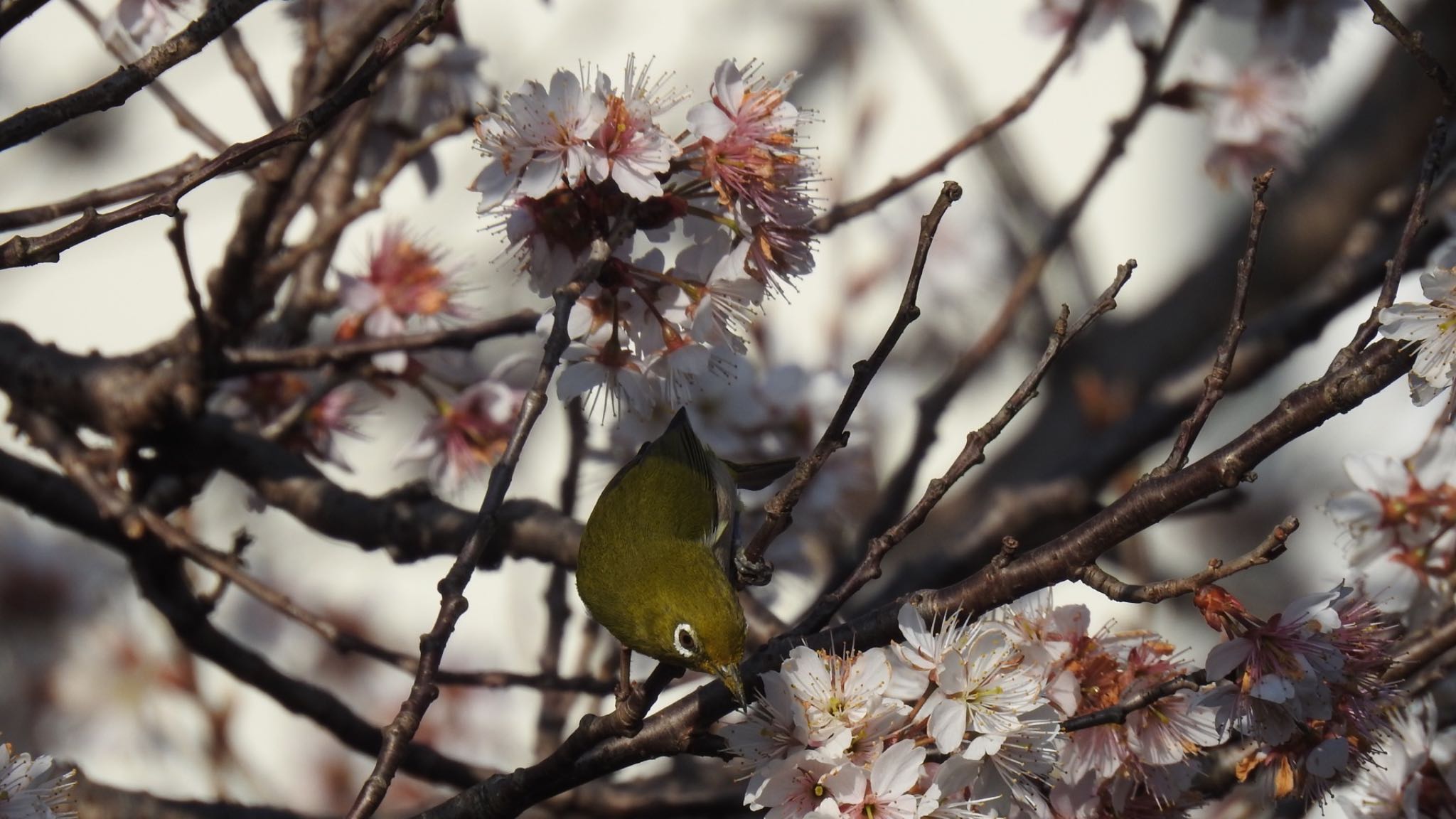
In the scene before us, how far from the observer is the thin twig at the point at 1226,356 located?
1.31 meters

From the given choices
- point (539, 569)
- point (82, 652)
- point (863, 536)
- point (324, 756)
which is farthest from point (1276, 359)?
point (82, 652)

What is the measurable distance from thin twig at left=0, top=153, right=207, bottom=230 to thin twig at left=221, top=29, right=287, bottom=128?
426mm

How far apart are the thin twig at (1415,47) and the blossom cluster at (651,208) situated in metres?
0.62

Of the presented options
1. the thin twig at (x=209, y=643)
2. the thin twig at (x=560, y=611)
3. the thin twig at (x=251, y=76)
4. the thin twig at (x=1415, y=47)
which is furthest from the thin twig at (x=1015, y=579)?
the thin twig at (x=251, y=76)

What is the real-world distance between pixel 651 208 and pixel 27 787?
0.89 m

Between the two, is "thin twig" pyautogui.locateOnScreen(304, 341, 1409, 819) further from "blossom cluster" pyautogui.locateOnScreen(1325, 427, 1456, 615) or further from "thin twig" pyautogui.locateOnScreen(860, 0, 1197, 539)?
"thin twig" pyautogui.locateOnScreen(860, 0, 1197, 539)

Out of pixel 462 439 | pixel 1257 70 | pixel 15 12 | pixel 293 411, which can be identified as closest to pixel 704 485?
pixel 462 439

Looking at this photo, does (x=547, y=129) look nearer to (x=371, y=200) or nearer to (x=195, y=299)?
(x=195, y=299)

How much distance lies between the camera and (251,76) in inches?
86.6

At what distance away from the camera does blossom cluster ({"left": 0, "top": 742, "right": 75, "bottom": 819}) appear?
4.18ft

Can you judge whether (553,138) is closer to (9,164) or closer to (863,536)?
(863,536)

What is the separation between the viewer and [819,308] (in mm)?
4711

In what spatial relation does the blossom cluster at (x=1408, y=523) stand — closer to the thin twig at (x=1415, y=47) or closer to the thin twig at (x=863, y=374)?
the thin twig at (x=1415, y=47)

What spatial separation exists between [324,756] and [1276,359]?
317 cm
